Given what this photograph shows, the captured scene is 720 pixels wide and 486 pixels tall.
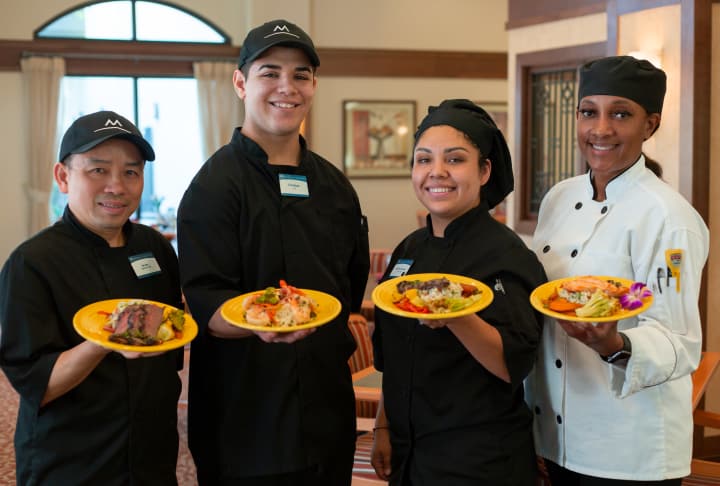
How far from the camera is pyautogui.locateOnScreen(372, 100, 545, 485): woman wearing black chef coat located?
5.85 feet

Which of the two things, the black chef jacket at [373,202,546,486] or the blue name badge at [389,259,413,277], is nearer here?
the black chef jacket at [373,202,546,486]

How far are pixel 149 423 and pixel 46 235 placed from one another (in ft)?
1.70

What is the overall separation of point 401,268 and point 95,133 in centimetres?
82

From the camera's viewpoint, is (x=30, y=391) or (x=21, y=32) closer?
(x=30, y=391)

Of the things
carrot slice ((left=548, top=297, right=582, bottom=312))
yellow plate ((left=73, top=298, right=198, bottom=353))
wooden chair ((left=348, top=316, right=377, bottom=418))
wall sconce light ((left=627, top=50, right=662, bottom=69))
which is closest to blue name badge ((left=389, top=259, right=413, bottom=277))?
carrot slice ((left=548, top=297, right=582, bottom=312))

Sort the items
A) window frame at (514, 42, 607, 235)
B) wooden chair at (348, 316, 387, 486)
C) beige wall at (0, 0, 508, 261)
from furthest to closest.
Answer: beige wall at (0, 0, 508, 261) < window frame at (514, 42, 607, 235) < wooden chair at (348, 316, 387, 486)

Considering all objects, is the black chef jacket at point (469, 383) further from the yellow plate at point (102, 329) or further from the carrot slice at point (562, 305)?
the yellow plate at point (102, 329)

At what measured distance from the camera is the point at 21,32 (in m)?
8.64

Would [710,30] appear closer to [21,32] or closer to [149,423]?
[149,423]

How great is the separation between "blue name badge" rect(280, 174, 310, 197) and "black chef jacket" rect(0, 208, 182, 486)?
43 centimetres

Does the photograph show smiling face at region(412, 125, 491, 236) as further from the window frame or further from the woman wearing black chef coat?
the window frame

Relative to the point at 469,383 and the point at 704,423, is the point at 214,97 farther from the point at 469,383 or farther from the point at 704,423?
the point at 469,383

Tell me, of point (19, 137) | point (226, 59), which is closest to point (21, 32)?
point (19, 137)

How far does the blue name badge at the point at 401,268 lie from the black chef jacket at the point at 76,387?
24.9 inches
